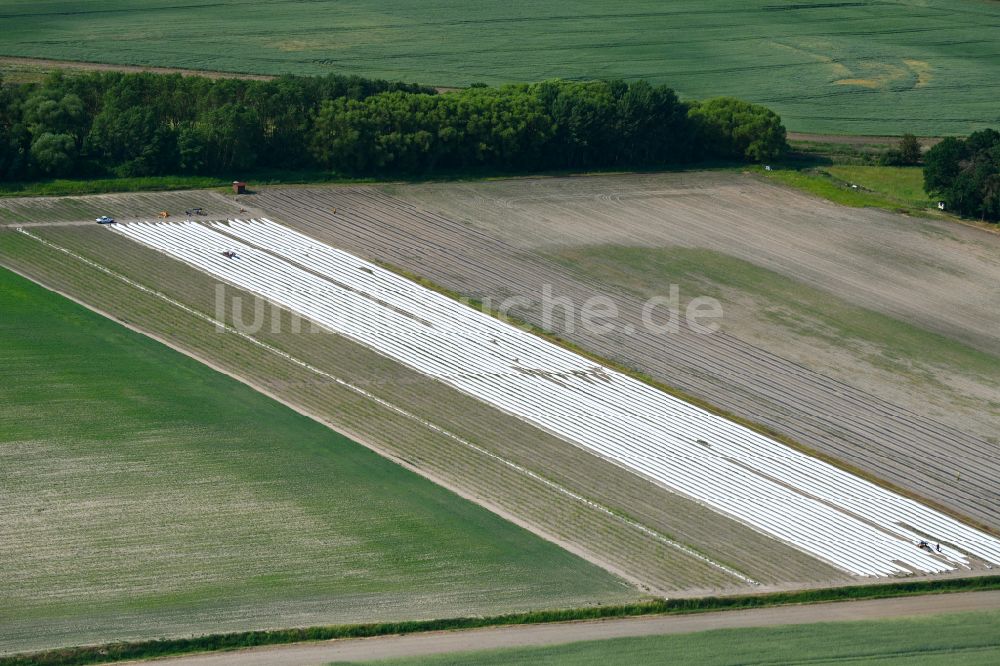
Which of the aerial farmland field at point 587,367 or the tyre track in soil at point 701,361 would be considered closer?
the aerial farmland field at point 587,367

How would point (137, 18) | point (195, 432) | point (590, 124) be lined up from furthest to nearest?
point (137, 18) → point (590, 124) → point (195, 432)

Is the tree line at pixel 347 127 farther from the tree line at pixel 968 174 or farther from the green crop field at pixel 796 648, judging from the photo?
the green crop field at pixel 796 648

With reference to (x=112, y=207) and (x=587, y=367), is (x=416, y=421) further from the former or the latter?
(x=112, y=207)

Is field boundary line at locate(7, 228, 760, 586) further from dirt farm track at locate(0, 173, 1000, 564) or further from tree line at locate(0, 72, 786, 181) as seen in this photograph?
tree line at locate(0, 72, 786, 181)

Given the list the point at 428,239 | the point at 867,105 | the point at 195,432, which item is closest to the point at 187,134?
the point at 428,239

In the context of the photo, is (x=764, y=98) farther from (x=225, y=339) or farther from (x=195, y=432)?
(x=195, y=432)

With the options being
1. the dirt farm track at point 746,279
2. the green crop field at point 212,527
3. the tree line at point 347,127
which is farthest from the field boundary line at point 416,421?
the tree line at point 347,127
